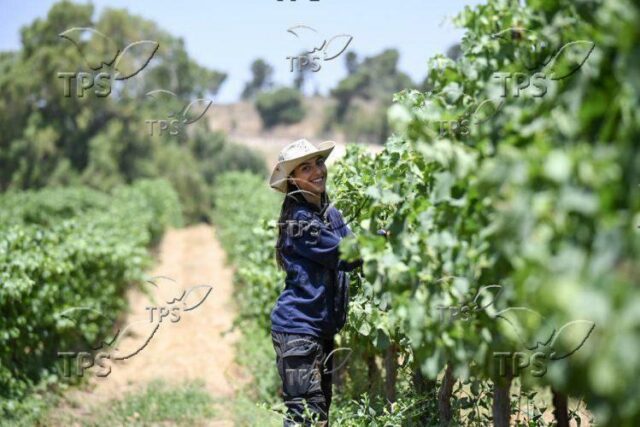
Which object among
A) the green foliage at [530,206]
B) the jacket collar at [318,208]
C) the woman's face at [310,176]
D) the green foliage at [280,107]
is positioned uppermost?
the green foliage at [530,206]

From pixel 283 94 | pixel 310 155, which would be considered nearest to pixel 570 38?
pixel 310 155

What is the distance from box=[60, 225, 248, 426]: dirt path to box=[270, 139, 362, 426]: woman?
2.66 meters

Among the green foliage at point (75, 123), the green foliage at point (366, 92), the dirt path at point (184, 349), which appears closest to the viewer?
the dirt path at point (184, 349)

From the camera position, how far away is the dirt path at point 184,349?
7.48 meters

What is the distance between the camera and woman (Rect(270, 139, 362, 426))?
140 inches

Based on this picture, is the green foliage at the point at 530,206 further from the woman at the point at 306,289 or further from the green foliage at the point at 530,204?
the woman at the point at 306,289

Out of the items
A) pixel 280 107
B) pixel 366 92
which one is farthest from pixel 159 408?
pixel 280 107

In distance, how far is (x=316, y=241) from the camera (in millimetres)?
3441

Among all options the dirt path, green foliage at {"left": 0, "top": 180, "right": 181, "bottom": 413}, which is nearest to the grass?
the dirt path

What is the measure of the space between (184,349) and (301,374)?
19.8 ft

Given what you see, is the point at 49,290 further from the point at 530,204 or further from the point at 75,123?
the point at 75,123

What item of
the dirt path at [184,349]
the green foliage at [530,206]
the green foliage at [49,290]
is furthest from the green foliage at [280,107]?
the green foliage at [530,206]

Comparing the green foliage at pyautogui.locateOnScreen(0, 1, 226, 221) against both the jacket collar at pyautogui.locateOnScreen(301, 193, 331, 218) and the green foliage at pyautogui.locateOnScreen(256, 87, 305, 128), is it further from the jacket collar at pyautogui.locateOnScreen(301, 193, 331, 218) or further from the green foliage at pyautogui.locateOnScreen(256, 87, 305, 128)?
the green foliage at pyautogui.locateOnScreen(256, 87, 305, 128)

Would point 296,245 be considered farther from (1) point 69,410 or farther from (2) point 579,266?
(1) point 69,410
